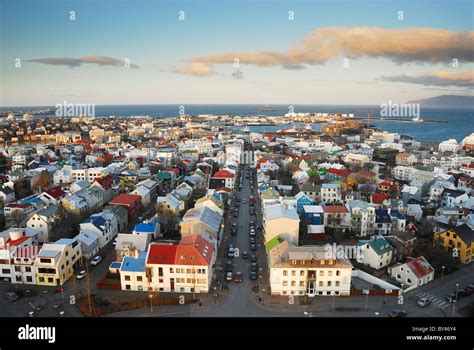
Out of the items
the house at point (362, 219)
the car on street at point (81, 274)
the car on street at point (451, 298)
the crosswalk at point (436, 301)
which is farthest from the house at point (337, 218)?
the car on street at point (81, 274)

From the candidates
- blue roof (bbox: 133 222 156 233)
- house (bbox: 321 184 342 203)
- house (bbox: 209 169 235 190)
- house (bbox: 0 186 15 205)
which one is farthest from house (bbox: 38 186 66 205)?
house (bbox: 321 184 342 203)

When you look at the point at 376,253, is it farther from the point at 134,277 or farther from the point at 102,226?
the point at 102,226

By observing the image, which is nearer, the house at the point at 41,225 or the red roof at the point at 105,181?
the house at the point at 41,225

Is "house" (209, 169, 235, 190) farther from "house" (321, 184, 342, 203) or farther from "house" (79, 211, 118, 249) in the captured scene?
"house" (79, 211, 118, 249)

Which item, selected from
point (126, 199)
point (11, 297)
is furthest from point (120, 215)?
point (11, 297)

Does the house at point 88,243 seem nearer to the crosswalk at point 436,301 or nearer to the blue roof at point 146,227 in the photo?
the blue roof at point 146,227
